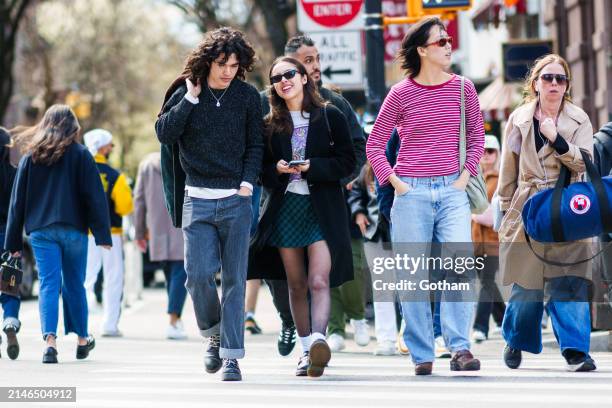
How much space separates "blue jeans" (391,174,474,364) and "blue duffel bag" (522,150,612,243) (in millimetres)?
431

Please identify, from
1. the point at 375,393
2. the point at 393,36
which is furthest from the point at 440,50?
the point at 393,36

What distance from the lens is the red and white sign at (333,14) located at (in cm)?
1578

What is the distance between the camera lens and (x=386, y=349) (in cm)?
1145

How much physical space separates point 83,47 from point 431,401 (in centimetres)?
4298

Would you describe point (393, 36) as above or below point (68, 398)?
above

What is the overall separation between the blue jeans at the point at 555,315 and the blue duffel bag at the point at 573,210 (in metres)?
0.38

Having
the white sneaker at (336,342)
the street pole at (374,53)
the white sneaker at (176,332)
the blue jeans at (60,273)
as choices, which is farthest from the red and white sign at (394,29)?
the blue jeans at (60,273)

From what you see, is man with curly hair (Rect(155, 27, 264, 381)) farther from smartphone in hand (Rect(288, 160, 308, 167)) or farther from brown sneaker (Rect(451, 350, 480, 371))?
brown sneaker (Rect(451, 350, 480, 371))

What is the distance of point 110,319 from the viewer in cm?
1448

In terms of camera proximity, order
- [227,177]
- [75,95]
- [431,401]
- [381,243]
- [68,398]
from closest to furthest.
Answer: [431,401]
[68,398]
[227,177]
[381,243]
[75,95]

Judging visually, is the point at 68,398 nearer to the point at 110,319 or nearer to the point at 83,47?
the point at 110,319

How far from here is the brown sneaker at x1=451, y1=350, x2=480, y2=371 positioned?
8.95 metres

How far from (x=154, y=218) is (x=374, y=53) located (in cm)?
272

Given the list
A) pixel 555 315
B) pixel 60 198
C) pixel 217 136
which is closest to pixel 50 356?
pixel 60 198
